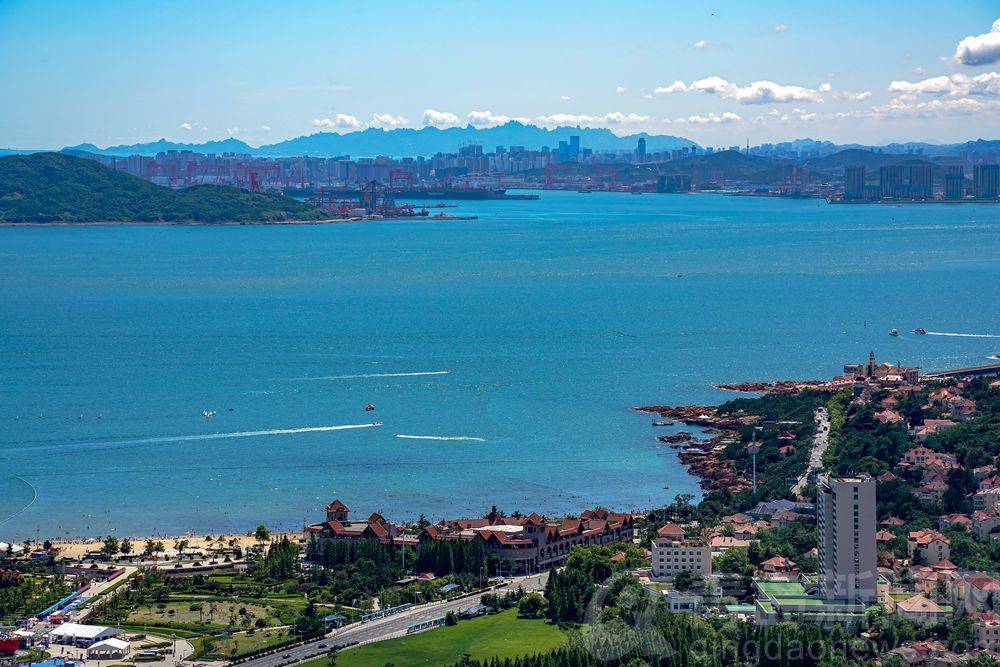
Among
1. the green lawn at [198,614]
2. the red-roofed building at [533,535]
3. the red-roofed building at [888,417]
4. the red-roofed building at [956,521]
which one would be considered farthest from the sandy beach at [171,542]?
the red-roofed building at [888,417]

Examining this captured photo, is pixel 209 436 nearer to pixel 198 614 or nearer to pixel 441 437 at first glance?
pixel 441 437

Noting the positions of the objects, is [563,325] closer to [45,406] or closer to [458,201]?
[45,406]

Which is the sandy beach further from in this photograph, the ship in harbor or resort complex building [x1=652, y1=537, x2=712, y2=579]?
the ship in harbor

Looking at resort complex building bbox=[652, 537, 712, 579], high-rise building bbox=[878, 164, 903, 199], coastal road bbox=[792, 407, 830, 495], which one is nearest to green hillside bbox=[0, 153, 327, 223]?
high-rise building bbox=[878, 164, 903, 199]

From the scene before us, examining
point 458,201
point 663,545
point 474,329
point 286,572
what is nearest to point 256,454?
point 286,572

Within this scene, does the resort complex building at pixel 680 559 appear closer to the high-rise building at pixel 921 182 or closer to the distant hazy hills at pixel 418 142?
the high-rise building at pixel 921 182

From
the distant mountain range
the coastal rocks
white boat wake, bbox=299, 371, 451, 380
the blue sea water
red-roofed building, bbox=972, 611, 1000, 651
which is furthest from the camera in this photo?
the distant mountain range
